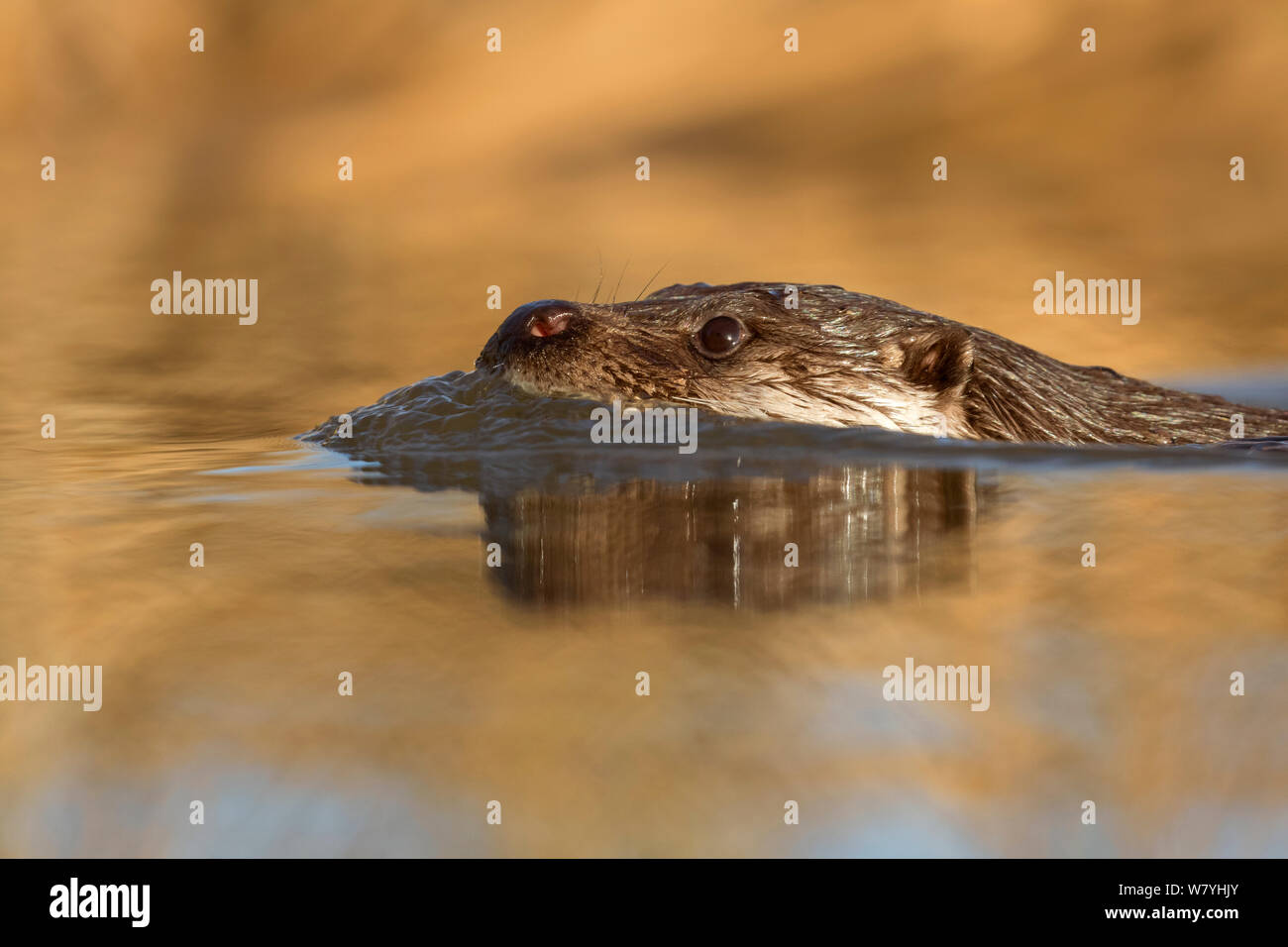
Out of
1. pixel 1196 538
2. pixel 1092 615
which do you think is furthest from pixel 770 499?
pixel 1092 615

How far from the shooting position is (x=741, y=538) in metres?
2.72

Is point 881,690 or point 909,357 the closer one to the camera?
point 881,690

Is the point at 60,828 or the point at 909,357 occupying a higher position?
the point at 909,357

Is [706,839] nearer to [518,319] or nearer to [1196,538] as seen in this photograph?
[1196,538]

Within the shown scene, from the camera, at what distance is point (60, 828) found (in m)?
1.38

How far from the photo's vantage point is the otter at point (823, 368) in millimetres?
4711

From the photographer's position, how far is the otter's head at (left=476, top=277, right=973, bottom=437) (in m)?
4.69

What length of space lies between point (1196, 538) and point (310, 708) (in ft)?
6.89

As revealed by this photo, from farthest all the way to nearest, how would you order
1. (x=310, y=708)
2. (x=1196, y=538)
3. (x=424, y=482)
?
1. (x=424, y=482)
2. (x=1196, y=538)
3. (x=310, y=708)

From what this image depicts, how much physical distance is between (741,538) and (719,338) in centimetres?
240

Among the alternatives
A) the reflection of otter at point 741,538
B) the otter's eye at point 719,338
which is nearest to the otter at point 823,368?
the otter's eye at point 719,338

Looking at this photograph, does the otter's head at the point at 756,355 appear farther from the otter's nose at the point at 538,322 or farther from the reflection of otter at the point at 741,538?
the reflection of otter at the point at 741,538

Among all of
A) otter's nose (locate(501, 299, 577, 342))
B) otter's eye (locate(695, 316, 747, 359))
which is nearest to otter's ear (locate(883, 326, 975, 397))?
otter's eye (locate(695, 316, 747, 359))

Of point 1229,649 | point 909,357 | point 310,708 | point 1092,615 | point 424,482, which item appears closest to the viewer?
point 310,708
